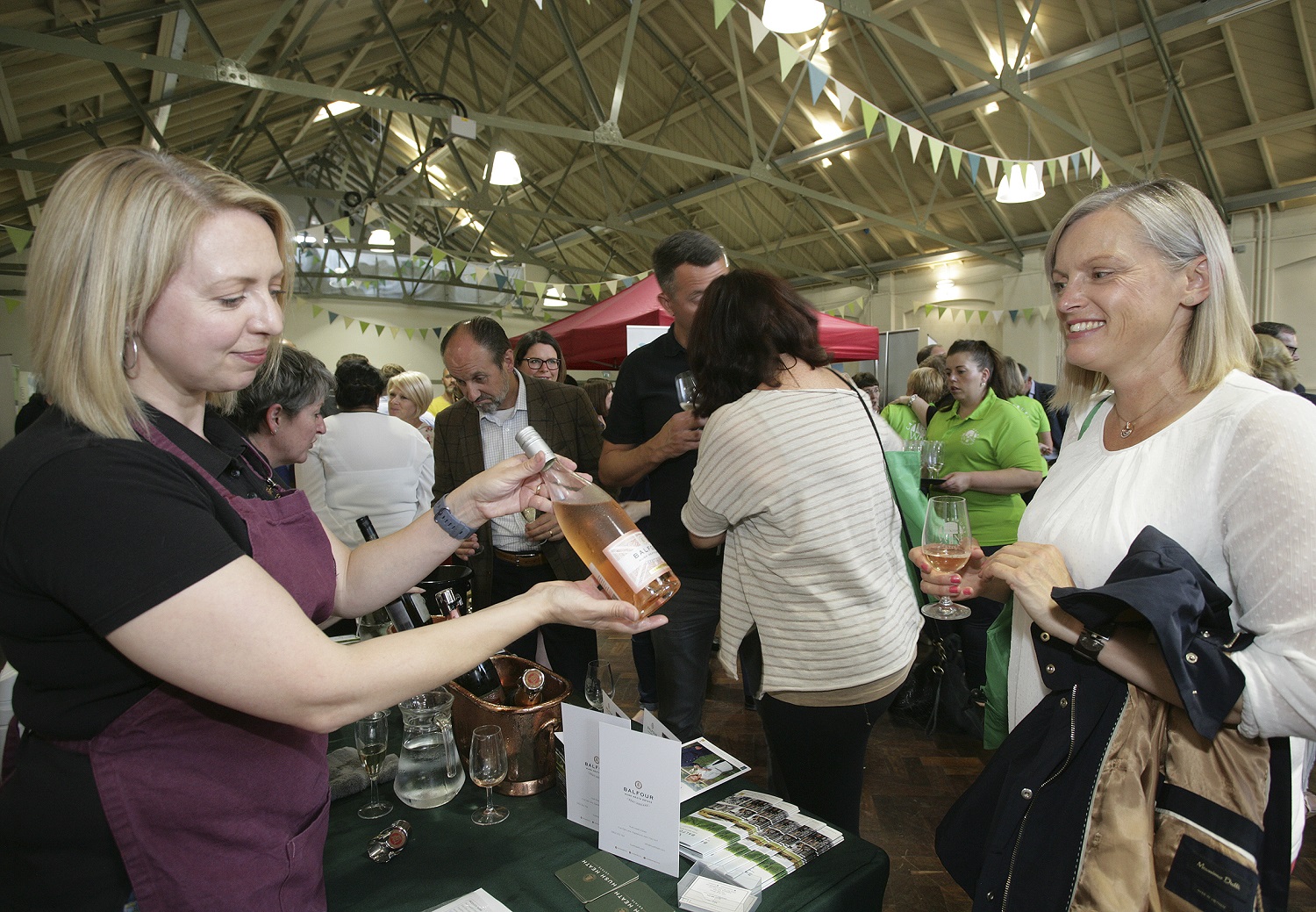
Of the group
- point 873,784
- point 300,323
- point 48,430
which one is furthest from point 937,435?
point 300,323

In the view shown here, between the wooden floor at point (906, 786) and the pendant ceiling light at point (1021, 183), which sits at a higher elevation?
the pendant ceiling light at point (1021, 183)

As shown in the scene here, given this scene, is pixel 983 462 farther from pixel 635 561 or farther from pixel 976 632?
pixel 635 561

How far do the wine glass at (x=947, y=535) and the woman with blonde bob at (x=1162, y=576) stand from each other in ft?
0.42

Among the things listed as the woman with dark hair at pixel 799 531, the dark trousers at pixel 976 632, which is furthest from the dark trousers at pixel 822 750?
the dark trousers at pixel 976 632

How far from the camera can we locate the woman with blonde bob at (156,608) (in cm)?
73

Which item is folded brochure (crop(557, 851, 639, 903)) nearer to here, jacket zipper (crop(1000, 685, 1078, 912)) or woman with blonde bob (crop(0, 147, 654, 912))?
woman with blonde bob (crop(0, 147, 654, 912))

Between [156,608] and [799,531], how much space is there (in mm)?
1099

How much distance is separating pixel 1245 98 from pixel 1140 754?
9609mm

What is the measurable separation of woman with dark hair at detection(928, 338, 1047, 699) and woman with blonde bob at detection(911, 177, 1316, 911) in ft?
7.01

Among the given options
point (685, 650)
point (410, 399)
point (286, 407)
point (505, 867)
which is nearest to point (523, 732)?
point (505, 867)

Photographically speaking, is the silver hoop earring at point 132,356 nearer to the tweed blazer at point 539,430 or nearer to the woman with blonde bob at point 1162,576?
the woman with blonde bob at point 1162,576

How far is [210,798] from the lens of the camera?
833 millimetres

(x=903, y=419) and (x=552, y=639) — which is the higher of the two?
(x=903, y=419)

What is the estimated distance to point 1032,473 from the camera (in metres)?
3.27
